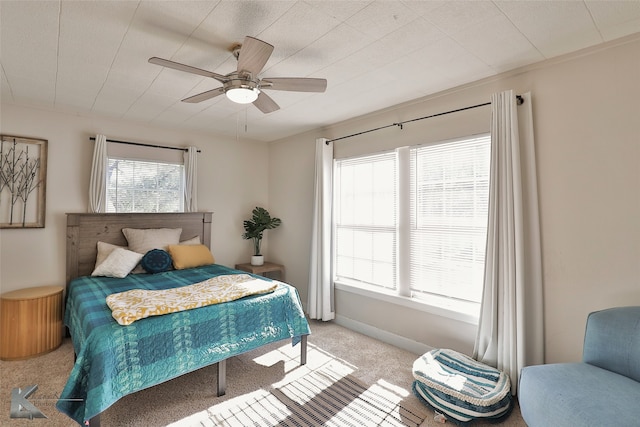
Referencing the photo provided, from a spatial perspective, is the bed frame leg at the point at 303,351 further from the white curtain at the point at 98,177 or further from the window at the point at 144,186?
the white curtain at the point at 98,177

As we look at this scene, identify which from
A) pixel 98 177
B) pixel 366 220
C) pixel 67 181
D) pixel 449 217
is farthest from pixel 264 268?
pixel 449 217

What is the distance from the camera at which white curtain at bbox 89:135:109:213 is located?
3594mm

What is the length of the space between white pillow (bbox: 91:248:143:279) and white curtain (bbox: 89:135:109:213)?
60cm

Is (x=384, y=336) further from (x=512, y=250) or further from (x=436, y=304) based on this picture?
(x=512, y=250)

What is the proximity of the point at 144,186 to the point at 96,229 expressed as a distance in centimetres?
75

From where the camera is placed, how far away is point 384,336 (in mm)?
3381

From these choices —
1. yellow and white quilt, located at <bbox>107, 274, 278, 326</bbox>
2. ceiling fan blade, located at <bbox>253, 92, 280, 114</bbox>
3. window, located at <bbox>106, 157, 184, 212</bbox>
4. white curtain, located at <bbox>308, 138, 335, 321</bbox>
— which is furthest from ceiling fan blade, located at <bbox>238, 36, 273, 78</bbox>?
window, located at <bbox>106, 157, 184, 212</bbox>

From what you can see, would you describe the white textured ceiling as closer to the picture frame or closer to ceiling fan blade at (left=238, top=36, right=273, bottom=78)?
ceiling fan blade at (left=238, top=36, right=273, bottom=78)

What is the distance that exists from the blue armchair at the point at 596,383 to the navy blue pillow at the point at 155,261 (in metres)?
3.49

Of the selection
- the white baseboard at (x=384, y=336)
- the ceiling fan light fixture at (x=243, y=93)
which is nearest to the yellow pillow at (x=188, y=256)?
the white baseboard at (x=384, y=336)

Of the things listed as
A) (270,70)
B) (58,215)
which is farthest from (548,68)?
(58,215)

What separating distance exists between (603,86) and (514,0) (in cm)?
102

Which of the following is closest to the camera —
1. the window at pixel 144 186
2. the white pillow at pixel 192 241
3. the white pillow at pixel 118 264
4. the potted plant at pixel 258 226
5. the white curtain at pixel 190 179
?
the white pillow at pixel 118 264

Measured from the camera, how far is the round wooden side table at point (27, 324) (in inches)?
113
